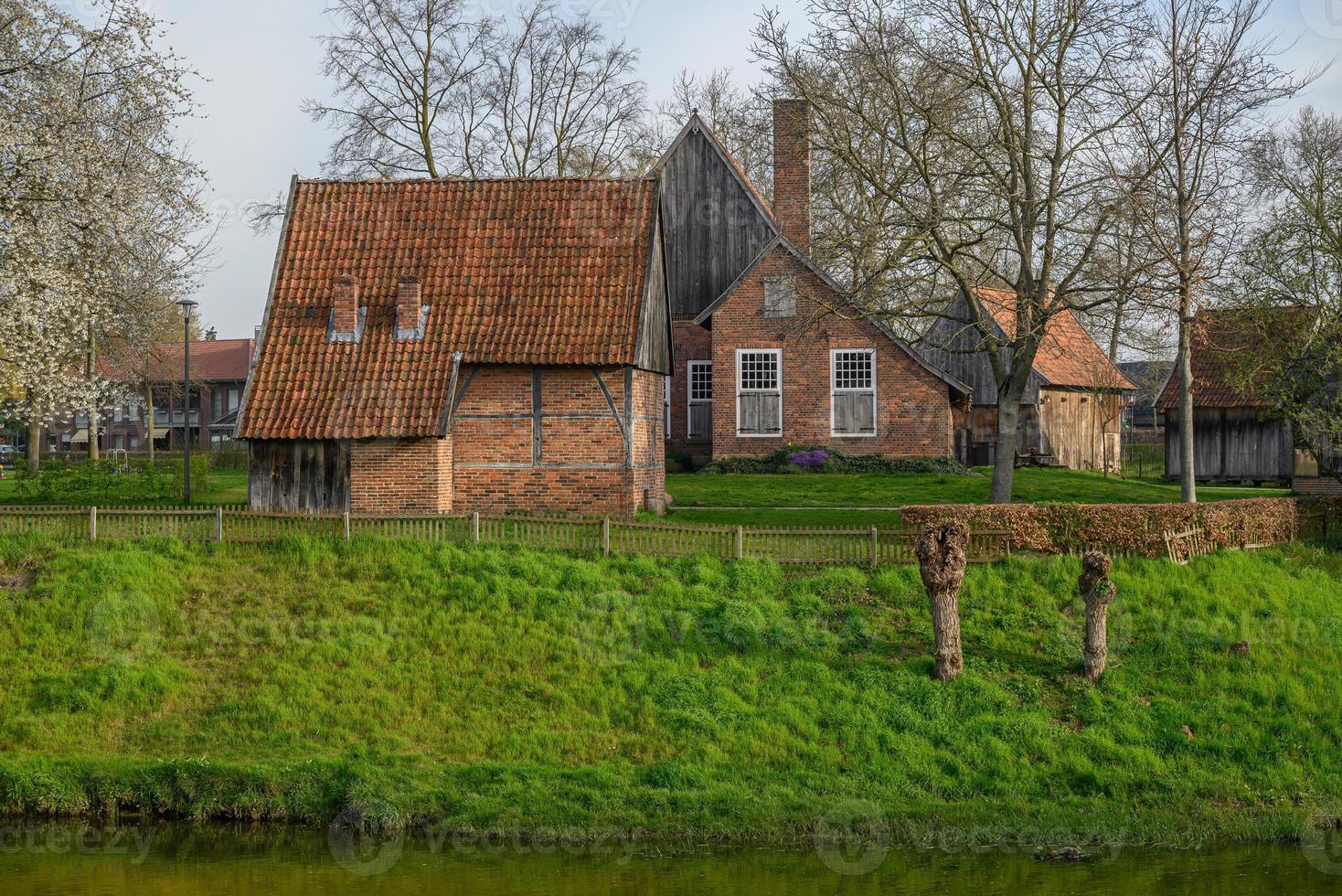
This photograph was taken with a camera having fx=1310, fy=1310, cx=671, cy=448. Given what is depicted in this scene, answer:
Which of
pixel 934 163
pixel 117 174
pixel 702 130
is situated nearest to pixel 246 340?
pixel 702 130

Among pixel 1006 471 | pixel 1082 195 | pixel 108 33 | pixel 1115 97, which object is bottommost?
pixel 1006 471

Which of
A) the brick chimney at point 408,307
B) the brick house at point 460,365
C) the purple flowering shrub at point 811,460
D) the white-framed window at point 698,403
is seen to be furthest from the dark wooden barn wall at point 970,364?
the brick chimney at point 408,307

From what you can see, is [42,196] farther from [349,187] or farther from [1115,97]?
[1115,97]

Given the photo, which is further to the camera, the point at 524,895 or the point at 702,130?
the point at 702,130

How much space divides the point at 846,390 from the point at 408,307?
13.6m

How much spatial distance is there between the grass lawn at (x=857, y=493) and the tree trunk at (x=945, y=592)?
6078 millimetres

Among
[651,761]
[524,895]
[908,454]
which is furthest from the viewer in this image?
[908,454]

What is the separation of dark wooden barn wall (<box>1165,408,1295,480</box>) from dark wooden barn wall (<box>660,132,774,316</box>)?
1288 cm

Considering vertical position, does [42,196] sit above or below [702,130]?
below

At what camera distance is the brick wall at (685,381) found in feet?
119

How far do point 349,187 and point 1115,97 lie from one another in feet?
47.6

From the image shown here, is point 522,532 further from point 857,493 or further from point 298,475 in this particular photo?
point 857,493

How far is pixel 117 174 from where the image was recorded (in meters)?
25.0
